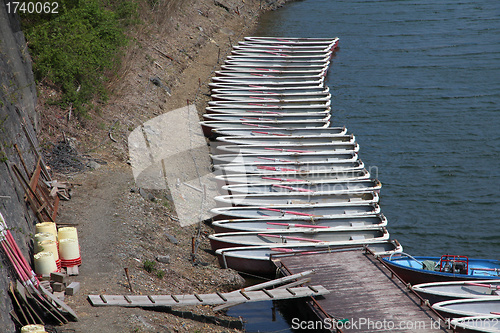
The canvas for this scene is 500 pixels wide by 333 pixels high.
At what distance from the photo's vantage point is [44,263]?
552 inches

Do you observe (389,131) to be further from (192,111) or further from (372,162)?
(192,111)

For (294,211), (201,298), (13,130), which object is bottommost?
(201,298)

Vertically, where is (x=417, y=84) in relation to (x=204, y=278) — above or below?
above

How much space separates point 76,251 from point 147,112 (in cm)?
1288

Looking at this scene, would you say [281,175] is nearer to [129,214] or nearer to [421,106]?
[129,214]

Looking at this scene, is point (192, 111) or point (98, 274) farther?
point (192, 111)

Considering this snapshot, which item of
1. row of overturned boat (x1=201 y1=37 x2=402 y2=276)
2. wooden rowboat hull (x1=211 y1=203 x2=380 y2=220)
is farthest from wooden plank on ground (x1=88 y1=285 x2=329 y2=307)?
wooden rowboat hull (x1=211 y1=203 x2=380 y2=220)

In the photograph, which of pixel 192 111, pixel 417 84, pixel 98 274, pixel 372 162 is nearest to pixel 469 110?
pixel 417 84

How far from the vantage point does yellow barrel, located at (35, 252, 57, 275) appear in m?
14.0

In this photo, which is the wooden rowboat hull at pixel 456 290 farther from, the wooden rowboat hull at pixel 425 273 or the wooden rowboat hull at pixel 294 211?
the wooden rowboat hull at pixel 294 211

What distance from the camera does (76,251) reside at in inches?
582

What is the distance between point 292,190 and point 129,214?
6.98m

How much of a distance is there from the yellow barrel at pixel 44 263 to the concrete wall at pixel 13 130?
488 millimetres

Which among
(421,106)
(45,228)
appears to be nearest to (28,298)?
(45,228)
